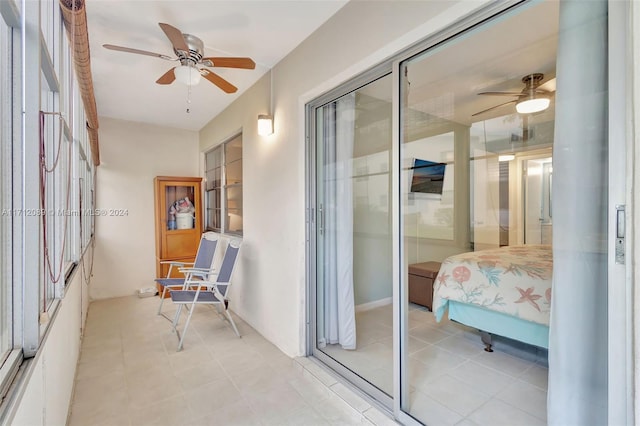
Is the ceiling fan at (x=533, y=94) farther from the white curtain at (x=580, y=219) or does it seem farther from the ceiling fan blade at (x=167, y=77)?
the ceiling fan blade at (x=167, y=77)

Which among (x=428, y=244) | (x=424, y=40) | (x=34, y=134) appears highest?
(x=424, y=40)

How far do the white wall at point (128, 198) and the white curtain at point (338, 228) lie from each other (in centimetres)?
349

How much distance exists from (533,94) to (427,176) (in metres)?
0.82

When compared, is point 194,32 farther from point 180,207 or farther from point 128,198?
point 128,198

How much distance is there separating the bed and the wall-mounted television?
612 millimetres

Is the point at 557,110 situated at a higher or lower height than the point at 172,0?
lower

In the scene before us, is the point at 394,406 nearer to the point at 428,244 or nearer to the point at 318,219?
the point at 428,244

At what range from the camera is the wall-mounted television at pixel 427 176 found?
6.65 feet

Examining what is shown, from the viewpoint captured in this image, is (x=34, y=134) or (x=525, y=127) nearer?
(x=34, y=134)

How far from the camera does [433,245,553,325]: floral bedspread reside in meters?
1.67

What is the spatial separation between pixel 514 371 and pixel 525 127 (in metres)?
1.75

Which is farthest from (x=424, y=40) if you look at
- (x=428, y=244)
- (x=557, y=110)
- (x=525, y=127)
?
(x=428, y=244)

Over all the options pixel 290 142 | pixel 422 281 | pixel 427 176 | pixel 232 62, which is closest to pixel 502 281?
pixel 422 281

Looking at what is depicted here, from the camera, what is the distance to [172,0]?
198 cm
